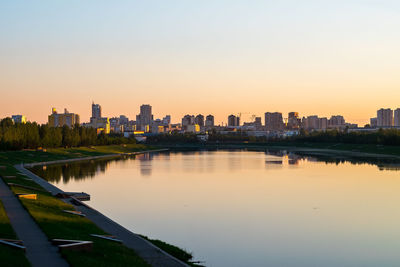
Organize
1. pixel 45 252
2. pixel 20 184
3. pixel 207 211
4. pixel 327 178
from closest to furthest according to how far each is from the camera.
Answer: pixel 45 252
pixel 207 211
pixel 20 184
pixel 327 178

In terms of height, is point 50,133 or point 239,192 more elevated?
point 50,133

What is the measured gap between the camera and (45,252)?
1237 centimetres

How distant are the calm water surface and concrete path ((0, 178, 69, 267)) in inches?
200

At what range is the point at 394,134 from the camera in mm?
98438

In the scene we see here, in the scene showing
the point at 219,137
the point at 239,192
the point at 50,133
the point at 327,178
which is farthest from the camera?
the point at 219,137

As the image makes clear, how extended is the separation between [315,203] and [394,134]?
77318 mm

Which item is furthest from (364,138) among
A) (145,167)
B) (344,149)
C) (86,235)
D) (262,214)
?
(86,235)

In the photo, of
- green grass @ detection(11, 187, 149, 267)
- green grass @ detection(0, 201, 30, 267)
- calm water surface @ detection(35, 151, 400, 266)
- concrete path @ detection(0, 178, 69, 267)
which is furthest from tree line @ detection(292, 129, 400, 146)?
green grass @ detection(0, 201, 30, 267)

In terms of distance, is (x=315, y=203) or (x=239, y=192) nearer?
(x=315, y=203)

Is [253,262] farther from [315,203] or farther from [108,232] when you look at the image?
[315,203]

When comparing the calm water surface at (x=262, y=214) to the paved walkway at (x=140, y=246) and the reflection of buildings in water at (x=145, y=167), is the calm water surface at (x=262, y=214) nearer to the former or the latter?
the paved walkway at (x=140, y=246)

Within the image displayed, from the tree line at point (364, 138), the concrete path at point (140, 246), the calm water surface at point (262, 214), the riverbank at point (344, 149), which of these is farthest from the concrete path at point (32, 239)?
the tree line at point (364, 138)

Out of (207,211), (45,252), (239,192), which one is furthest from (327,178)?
(45,252)

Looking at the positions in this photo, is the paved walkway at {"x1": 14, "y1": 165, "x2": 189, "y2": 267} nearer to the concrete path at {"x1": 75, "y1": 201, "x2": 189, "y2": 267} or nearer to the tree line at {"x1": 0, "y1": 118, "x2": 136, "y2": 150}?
the concrete path at {"x1": 75, "y1": 201, "x2": 189, "y2": 267}
